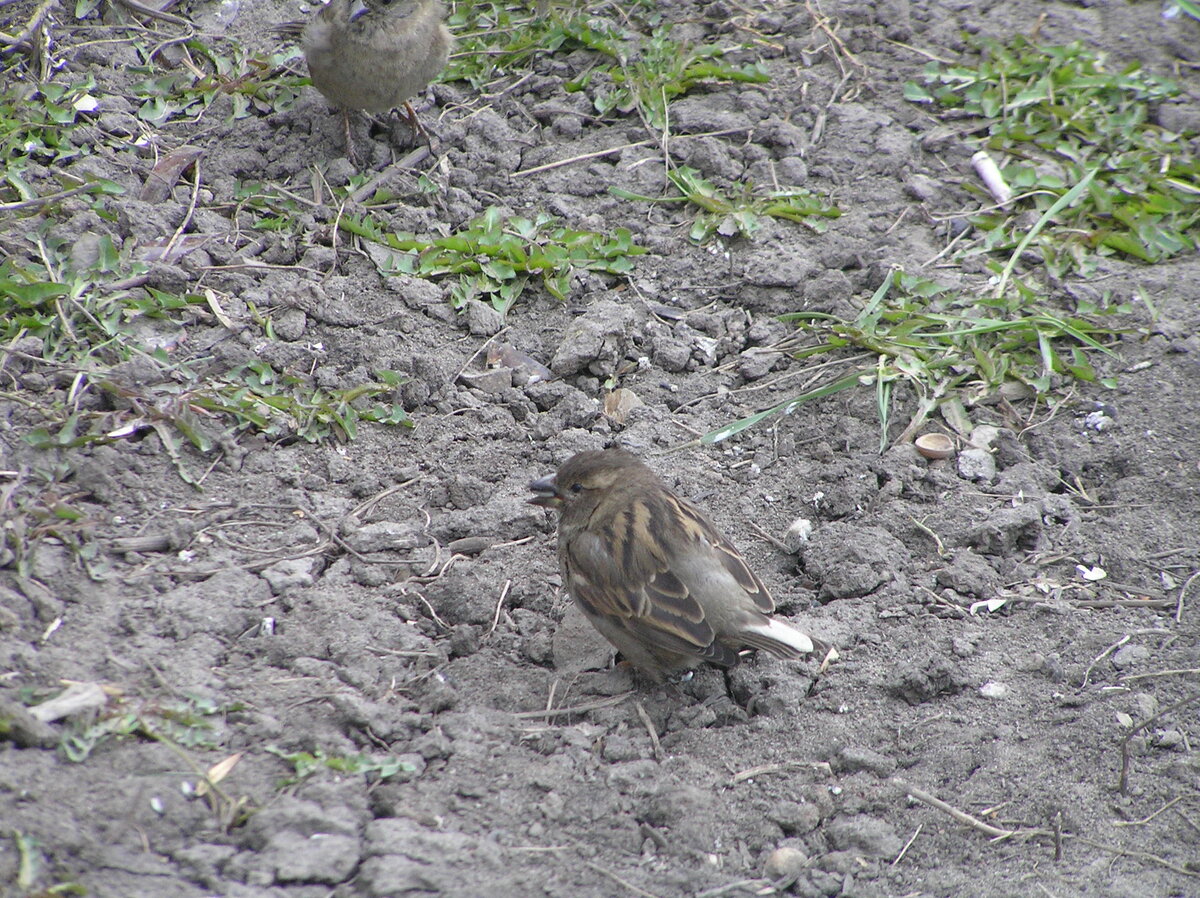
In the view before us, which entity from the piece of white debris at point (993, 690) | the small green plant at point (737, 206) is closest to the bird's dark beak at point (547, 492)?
the piece of white debris at point (993, 690)

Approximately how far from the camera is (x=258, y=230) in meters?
5.12

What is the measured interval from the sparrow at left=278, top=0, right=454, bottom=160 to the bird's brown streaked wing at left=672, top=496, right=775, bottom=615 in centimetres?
281

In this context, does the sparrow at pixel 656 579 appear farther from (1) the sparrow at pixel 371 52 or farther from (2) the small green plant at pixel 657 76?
(2) the small green plant at pixel 657 76

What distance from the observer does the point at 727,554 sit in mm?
3840

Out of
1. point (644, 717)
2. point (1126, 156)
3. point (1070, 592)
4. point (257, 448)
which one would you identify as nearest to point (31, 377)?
point (257, 448)

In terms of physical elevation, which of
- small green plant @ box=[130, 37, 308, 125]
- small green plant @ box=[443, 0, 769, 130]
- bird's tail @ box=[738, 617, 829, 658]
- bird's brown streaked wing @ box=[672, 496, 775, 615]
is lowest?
bird's tail @ box=[738, 617, 829, 658]

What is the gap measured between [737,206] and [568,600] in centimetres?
233

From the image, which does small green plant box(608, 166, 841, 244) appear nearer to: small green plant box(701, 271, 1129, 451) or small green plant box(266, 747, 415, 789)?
small green plant box(701, 271, 1129, 451)

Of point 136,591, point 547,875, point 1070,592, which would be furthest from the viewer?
point 1070,592

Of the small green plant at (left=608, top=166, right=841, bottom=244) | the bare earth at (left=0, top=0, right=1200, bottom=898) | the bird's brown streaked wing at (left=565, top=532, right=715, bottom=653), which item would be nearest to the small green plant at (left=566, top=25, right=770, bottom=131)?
the bare earth at (left=0, top=0, right=1200, bottom=898)

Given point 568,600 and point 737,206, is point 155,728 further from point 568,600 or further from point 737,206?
point 737,206

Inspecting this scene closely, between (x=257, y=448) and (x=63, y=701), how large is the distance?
1.44 m

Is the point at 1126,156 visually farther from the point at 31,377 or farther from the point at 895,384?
the point at 31,377

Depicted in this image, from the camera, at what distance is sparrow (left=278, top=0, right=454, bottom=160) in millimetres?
5402
